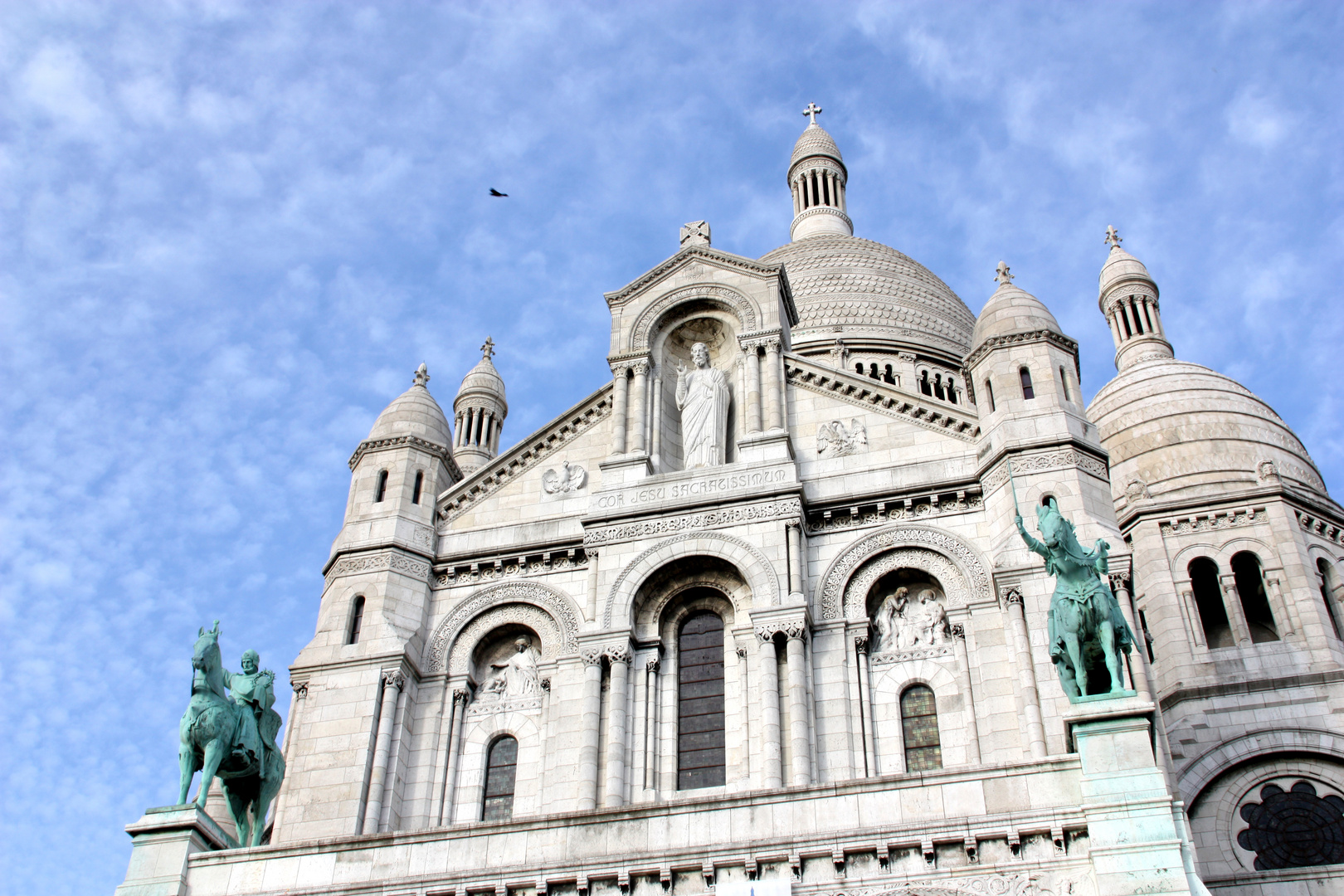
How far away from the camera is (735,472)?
26.7 m

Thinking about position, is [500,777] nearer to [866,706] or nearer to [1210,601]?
[866,706]

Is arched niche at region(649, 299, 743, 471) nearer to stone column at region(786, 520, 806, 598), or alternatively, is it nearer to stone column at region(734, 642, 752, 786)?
stone column at region(786, 520, 806, 598)

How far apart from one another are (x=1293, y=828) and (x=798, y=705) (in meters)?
12.8

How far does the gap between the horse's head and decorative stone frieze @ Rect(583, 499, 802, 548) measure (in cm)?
768

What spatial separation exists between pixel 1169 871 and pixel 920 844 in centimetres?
271

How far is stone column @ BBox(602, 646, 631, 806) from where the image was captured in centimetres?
2323

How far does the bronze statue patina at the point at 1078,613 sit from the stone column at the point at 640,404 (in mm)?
10389

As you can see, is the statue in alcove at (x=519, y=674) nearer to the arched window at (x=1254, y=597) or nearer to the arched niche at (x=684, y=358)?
the arched niche at (x=684, y=358)

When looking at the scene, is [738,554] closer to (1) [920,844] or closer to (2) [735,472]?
(2) [735,472]

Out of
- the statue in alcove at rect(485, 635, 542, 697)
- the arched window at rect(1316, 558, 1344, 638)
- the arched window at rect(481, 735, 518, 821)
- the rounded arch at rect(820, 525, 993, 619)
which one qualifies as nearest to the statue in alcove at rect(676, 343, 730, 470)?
the rounded arch at rect(820, 525, 993, 619)

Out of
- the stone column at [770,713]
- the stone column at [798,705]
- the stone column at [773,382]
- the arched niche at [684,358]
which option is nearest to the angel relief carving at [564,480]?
the arched niche at [684,358]

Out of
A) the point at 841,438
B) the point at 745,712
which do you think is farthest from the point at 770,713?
the point at 841,438

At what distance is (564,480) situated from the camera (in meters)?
28.5

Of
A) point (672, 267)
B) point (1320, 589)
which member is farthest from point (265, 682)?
point (1320, 589)
